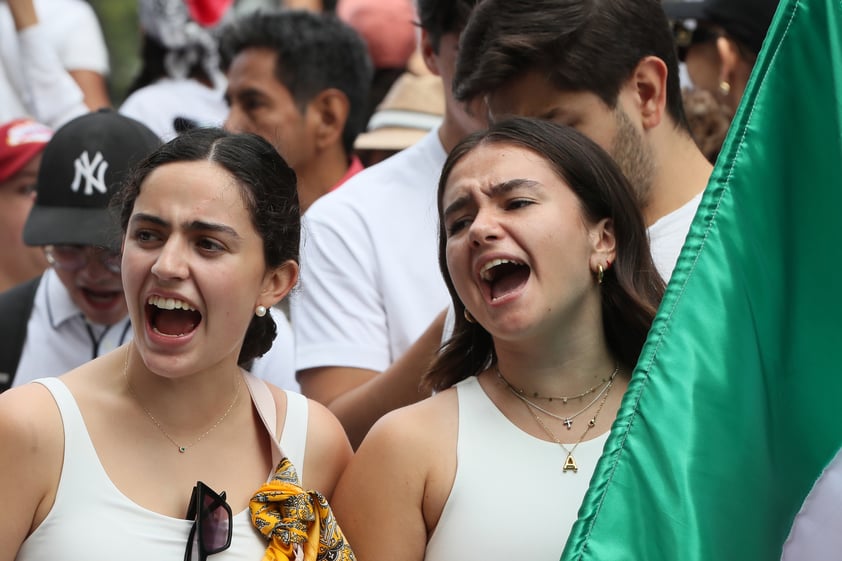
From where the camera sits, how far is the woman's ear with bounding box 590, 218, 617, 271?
2.97m

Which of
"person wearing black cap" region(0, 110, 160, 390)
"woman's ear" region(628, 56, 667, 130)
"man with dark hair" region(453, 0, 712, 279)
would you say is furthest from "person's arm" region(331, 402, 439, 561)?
"person wearing black cap" region(0, 110, 160, 390)

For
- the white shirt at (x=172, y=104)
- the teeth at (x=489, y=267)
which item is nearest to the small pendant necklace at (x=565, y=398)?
the teeth at (x=489, y=267)

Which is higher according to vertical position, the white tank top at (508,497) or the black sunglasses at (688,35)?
the white tank top at (508,497)

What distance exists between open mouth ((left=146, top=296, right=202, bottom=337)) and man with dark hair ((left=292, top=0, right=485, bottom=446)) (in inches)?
31.7

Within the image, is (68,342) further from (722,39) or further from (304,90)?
(722,39)

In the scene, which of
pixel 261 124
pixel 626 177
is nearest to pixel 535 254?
pixel 626 177

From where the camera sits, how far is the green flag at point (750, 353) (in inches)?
88.2

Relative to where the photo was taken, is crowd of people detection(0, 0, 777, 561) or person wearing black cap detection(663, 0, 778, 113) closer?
crowd of people detection(0, 0, 777, 561)

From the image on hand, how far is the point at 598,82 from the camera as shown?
3.34 meters

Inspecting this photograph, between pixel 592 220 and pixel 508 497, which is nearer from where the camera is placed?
pixel 508 497

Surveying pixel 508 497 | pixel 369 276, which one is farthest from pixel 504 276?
pixel 369 276

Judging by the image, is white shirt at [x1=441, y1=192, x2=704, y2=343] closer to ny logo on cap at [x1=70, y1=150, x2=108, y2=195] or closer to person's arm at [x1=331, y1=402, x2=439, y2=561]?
person's arm at [x1=331, y1=402, x2=439, y2=561]

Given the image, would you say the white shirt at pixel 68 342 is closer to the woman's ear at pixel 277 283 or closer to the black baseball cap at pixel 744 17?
the woman's ear at pixel 277 283

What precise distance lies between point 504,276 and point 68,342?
164cm
